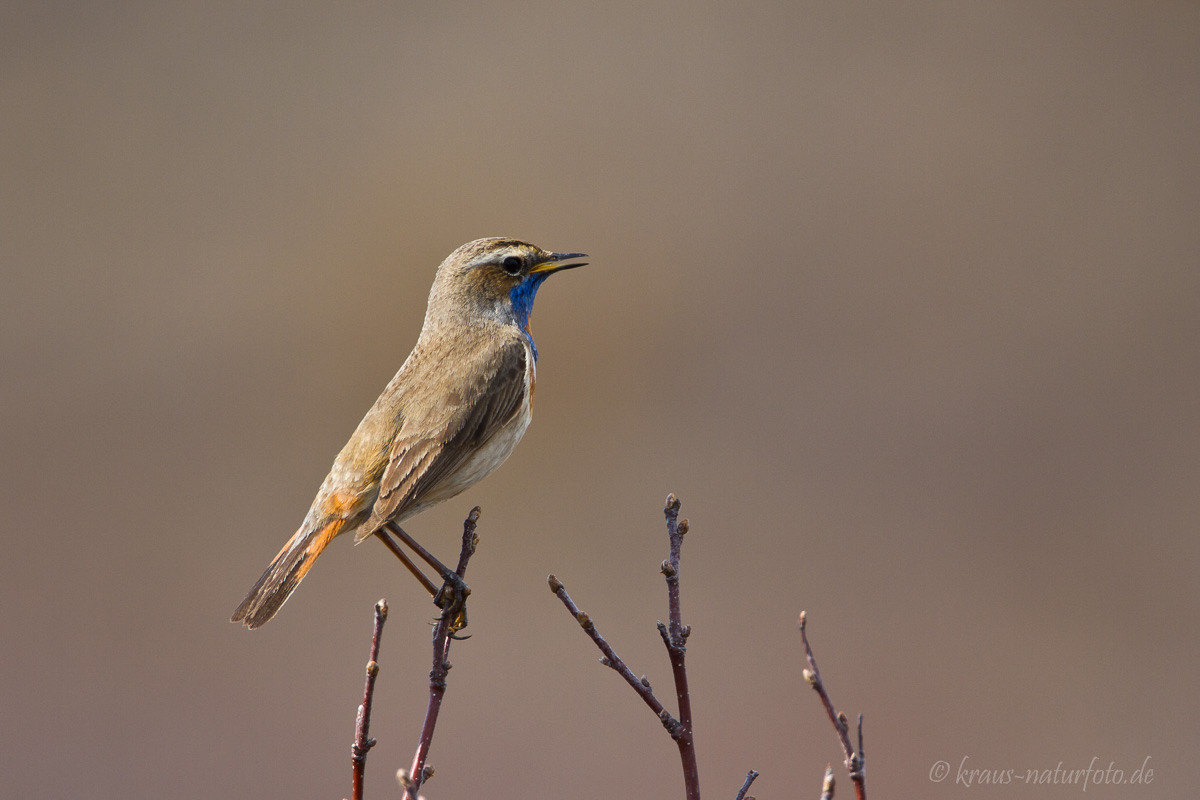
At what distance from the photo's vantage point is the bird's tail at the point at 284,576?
4.07m

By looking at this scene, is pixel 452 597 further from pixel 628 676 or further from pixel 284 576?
pixel 628 676

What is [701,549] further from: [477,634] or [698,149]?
[698,149]

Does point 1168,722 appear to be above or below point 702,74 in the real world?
below

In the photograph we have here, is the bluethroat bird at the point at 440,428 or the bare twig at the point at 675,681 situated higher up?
the bluethroat bird at the point at 440,428

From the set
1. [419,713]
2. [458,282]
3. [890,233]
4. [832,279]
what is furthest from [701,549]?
[458,282]

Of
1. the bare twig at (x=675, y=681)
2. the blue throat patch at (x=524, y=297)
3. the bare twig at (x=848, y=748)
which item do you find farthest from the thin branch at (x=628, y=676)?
the blue throat patch at (x=524, y=297)

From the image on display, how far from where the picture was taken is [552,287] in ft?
45.2

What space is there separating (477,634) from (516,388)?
6.34 m

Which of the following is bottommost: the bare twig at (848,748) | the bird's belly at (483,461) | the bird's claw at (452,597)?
the bare twig at (848,748)

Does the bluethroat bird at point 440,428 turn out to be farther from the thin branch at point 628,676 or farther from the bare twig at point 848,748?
the bare twig at point 848,748

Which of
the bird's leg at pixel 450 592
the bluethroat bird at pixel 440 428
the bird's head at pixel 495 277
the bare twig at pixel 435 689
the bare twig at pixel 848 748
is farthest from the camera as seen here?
the bird's head at pixel 495 277

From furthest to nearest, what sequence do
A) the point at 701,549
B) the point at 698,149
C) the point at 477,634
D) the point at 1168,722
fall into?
the point at 698,149, the point at 701,549, the point at 477,634, the point at 1168,722

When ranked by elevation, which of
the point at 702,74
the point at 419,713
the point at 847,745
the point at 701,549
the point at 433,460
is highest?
the point at 702,74

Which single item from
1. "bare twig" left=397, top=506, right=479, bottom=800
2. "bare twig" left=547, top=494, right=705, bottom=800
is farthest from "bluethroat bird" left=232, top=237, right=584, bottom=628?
"bare twig" left=547, top=494, right=705, bottom=800
